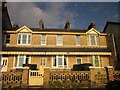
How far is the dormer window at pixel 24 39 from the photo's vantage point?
26852 millimetres

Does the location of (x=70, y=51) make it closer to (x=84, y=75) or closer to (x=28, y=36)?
(x=28, y=36)

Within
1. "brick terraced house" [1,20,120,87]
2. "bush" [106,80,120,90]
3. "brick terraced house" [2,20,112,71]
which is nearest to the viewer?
"bush" [106,80,120,90]

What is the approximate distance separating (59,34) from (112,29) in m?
9.52

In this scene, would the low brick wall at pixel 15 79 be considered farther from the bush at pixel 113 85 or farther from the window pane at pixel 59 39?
the window pane at pixel 59 39

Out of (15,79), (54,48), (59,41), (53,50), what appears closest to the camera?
(15,79)

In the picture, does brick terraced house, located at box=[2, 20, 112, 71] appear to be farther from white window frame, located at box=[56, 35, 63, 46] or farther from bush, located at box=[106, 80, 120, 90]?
bush, located at box=[106, 80, 120, 90]

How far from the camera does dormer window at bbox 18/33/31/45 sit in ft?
88.1

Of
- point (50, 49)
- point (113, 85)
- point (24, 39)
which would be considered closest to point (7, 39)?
point (24, 39)

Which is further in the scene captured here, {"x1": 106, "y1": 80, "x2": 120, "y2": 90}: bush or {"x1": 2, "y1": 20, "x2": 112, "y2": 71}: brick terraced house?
{"x1": 2, "y1": 20, "x2": 112, "y2": 71}: brick terraced house

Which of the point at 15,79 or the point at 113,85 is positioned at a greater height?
the point at 15,79

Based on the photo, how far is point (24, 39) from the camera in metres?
27.1

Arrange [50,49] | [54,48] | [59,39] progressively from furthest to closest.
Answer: [59,39]
[54,48]
[50,49]

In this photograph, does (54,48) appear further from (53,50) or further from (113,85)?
(113,85)

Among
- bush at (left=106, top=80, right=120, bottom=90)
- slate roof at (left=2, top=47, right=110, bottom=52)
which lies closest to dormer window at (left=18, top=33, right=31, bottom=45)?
slate roof at (left=2, top=47, right=110, bottom=52)
